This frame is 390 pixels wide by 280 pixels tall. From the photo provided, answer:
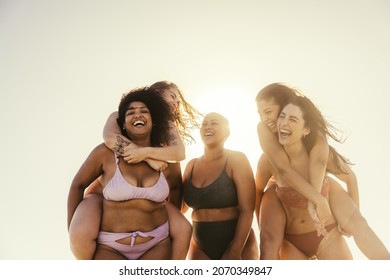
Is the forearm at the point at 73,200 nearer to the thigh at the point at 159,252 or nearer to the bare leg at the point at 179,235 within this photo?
the thigh at the point at 159,252

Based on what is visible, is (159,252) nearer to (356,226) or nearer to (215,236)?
(215,236)

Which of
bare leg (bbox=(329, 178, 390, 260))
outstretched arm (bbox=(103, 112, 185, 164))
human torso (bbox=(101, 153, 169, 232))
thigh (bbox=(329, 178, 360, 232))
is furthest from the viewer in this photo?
thigh (bbox=(329, 178, 360, 232))

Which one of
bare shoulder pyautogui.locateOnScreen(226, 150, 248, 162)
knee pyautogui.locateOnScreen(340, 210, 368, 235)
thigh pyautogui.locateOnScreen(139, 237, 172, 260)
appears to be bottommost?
thigh pyautogui.locateOnScreen(139, 237, 172, 260)

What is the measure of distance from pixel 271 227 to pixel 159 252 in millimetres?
1169

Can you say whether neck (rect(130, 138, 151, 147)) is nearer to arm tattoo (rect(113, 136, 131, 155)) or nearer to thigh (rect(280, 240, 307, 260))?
arm tattoo (rect(113, 136, 131, 155))

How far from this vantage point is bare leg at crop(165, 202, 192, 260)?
15.6ft

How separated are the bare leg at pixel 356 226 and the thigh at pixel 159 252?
1.78 metres

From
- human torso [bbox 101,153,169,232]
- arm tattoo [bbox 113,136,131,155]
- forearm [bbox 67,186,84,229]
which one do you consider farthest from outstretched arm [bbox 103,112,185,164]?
forearm [bbox 67,186,84,229]

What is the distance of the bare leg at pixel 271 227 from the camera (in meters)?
4.88

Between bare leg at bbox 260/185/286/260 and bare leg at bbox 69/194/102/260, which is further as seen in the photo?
bare leg at bbox 260/185/286/260

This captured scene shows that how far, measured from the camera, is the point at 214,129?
5199mm

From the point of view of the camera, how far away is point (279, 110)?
514 centimetres

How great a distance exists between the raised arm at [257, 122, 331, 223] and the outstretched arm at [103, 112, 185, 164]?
888mm

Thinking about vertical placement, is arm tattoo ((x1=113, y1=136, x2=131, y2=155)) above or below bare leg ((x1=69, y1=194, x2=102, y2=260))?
above
